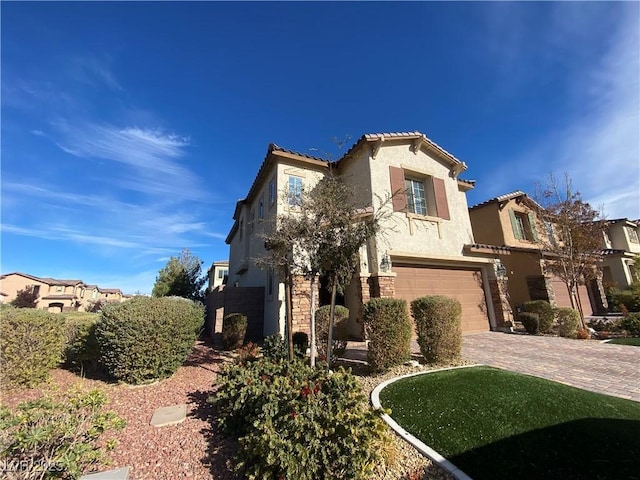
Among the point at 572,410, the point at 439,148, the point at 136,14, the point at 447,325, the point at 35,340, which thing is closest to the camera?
the point at 572,410

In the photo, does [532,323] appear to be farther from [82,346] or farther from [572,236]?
[82,346]

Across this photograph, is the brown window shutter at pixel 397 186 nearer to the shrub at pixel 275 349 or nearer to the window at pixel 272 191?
the window at pixel 272 191

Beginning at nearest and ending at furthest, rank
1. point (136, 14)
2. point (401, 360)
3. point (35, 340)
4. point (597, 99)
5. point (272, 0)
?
point (35, 340) → point (401, 360) → point (136, 14) → point (272, 0) → point (597, 99)

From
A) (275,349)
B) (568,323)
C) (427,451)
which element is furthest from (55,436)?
(568,323)

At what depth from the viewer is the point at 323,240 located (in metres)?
6.20

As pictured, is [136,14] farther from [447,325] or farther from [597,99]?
[597,99]

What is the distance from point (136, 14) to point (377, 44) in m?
7.44

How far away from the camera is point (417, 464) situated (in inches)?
130

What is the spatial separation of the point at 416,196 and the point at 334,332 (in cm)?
787

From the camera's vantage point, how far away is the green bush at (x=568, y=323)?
11516mm

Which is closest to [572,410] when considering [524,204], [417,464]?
[417,464]

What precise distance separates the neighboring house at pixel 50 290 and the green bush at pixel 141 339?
40.9 m

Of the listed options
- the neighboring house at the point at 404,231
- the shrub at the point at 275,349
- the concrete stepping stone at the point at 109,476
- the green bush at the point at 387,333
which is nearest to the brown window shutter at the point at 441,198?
the neighboring house at the point at 404,231

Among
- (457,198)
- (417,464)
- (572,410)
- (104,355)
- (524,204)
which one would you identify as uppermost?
(524,204)
